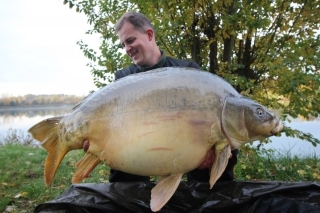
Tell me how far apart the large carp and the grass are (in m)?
1.21

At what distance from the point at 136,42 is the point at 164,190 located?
867mm

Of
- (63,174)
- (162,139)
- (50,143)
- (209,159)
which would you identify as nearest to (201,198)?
(209,159)

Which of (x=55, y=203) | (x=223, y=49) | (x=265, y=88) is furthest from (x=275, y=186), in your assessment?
(x=223, y=49)

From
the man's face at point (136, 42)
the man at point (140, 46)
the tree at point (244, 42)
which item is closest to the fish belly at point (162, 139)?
the man at point (140, 46)

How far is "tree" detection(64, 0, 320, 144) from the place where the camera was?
86.2 inches

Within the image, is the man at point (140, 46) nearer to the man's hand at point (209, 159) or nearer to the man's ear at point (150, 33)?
the man's ear at point (150, 33)

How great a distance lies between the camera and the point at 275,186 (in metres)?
1.45

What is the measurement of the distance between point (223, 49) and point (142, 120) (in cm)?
186

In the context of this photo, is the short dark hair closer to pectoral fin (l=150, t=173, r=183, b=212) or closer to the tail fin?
the tail fin

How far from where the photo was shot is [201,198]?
58.6 inches

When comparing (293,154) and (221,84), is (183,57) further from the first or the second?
(293,154)

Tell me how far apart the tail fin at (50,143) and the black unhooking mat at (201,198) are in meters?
0.24

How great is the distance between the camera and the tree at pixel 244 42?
7.18 feet

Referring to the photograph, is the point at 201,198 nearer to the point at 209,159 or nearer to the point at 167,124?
the point at 209,159
